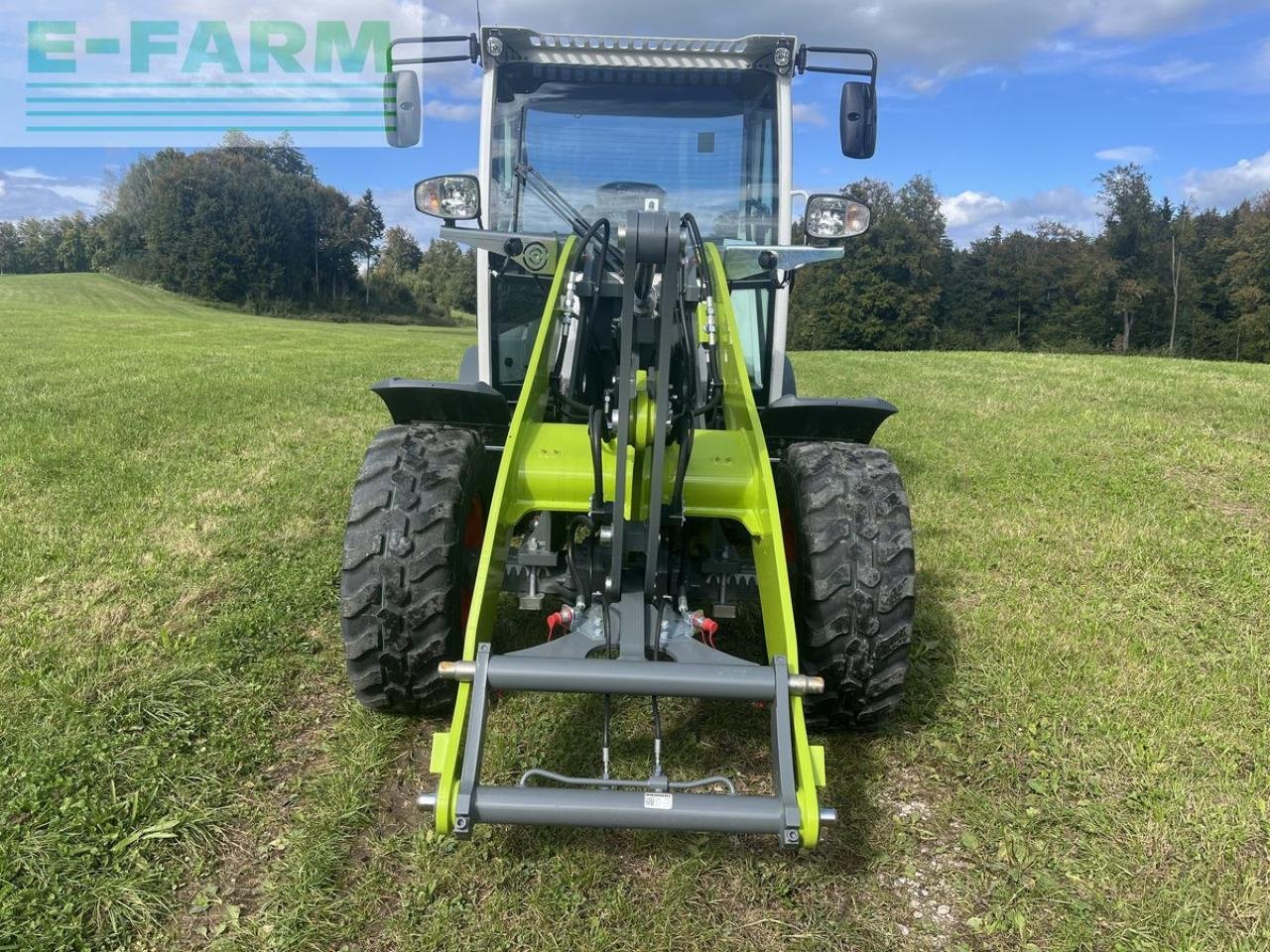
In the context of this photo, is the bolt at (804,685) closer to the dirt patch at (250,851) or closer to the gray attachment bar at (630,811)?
the gray attachment bar at (630,811)

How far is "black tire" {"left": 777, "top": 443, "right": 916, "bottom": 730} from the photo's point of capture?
9.47 feet

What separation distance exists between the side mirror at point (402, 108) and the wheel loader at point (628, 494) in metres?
0.01

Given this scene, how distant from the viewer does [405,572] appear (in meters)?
2.87

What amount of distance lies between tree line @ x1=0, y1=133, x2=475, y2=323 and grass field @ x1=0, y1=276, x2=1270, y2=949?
135 ft

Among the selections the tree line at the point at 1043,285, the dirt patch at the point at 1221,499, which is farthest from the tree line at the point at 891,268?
the dirt patch at the point at 1221,499

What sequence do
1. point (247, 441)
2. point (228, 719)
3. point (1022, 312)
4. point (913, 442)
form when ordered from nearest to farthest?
point (228, 719)
point (247, 441)
point (913, 442)
point (1022, 312)

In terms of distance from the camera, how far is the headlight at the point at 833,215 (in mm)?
3832

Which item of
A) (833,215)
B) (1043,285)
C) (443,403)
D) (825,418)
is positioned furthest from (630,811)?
(1043,285)

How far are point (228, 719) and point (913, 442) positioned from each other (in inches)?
277

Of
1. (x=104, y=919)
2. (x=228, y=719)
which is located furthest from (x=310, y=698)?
(x=104, y=919)

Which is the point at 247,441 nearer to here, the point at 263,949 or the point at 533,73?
the point at 533,73

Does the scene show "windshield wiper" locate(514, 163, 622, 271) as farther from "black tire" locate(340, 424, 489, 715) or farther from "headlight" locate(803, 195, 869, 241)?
"black tire" locate(340, 424, 489, 715)

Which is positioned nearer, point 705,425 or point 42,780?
point 42,780

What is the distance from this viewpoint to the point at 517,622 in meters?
4.11
